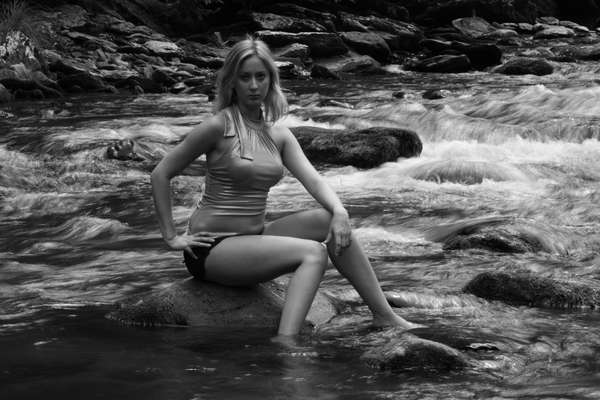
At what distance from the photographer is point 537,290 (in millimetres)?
6078

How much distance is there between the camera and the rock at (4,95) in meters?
19.5

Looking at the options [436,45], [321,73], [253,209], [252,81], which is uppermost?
[252,81]

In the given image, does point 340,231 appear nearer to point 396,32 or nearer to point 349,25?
point 349,25

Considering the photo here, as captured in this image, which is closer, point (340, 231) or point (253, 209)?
point (340, 231)

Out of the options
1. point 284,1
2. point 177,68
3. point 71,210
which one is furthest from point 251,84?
point 284,1

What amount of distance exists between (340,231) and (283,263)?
35cm

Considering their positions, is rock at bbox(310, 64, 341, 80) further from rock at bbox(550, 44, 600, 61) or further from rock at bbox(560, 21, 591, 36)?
rock at bbox(560, 21, 591, 36)

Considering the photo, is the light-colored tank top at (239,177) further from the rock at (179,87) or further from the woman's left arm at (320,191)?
the rock at (179,87)

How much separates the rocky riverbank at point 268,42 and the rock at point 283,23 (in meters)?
0.04

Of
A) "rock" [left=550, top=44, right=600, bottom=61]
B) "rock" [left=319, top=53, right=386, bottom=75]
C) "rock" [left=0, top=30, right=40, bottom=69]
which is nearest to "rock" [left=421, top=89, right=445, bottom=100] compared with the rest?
"rock" [left=319, top=53, right=386, bottom=75]

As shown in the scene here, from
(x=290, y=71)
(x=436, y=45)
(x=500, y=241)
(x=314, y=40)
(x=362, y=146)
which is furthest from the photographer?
(x=436, y=45)

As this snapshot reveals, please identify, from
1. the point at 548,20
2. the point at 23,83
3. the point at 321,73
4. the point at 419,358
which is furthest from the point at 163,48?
the point at 419,358

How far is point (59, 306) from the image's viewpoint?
615 cm

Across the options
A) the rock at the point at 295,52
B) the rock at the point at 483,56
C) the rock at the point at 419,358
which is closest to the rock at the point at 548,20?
the rock at the point at 483,56
